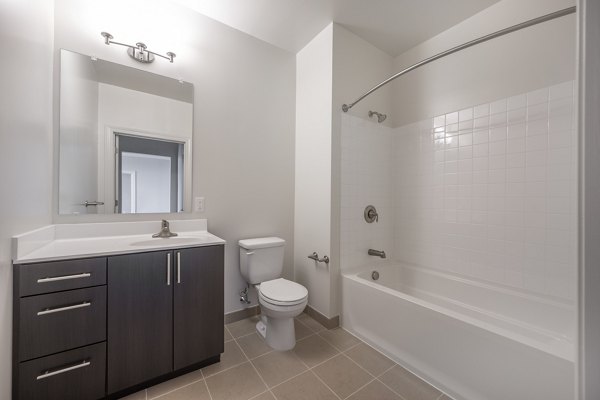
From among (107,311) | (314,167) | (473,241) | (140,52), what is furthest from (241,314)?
(140,52)

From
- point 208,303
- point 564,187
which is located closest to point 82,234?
point 208,303

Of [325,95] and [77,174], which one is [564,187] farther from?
[77,174]

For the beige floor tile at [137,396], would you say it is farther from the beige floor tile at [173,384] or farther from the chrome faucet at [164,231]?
the chrome faucet at [164,231]

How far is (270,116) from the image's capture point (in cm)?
221

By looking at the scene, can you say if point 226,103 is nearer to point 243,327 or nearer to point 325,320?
point 243,327

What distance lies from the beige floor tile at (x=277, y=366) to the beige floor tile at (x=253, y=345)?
0.17 ft

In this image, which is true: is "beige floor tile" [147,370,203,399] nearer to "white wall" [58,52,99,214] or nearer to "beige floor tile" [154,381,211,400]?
"beige floor tile" [154,381,211,400]

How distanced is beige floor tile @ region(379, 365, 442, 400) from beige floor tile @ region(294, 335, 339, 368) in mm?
375

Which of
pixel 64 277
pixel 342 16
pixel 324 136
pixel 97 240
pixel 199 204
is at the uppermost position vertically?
pixel 342 16

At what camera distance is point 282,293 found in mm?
1671

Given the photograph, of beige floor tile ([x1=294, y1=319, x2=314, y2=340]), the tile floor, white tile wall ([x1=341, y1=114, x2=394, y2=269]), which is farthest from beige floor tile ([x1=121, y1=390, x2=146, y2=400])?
white tile wall ([x1=341, y1=114, x2=394, y2=269])

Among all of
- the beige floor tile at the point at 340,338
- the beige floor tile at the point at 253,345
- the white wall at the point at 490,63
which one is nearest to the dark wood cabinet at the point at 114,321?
the beige floor tile at the point at 253,345

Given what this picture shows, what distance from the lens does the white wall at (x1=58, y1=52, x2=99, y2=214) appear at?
1.46 metres

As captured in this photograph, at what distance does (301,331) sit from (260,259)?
0.67m
